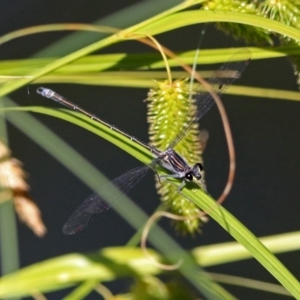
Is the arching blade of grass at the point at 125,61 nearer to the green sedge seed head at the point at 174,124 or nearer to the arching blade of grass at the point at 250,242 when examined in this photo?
the green sedge seed head at the point at 174,124

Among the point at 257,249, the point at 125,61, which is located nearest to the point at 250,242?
the point at 257,249

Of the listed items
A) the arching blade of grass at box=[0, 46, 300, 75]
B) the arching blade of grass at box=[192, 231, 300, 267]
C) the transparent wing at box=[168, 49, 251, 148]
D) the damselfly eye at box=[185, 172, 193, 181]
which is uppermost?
the arching blade of grass at box=[0, 46, 300, 75]

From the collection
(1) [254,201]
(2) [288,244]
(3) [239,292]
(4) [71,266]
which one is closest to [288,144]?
(1) [254,201]

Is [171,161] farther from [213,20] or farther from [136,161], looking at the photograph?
[136,161]

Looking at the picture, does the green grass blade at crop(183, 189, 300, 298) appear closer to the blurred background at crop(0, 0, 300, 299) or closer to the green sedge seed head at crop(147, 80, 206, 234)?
the green sedge seed head at crop(147, 80, 206, 234)

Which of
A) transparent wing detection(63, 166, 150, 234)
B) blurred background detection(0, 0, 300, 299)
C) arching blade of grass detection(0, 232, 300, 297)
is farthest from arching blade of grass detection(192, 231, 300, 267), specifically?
blurred background detection(0, 0, 300, 299)

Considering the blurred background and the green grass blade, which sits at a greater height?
the blurred background

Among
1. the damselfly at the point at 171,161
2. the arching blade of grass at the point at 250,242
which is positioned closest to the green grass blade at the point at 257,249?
the arching blade of grass at the point at 250,242
